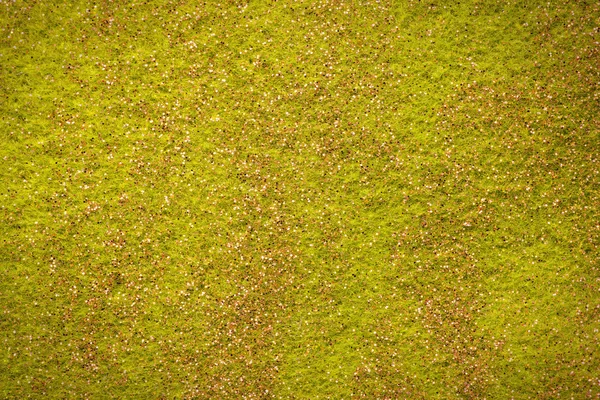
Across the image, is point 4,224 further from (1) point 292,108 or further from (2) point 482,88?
(2) point 482,88

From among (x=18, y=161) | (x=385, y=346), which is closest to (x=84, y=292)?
(x=18, y=161)

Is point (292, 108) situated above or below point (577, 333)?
above

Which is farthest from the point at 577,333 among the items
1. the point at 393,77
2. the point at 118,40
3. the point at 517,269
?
the point at 118,40

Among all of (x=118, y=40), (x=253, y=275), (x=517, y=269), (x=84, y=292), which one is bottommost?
(x=517, y=269)

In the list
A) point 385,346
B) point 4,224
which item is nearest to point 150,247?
point 4,224

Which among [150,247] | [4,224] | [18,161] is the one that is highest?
[18,161]

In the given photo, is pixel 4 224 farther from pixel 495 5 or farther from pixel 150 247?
pixel 495 5

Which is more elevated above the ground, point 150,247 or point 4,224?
point 4,224
